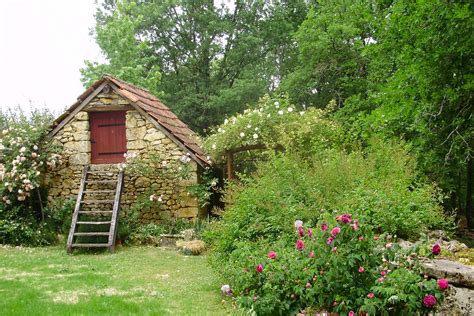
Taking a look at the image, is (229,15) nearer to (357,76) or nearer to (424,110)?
(357,76)

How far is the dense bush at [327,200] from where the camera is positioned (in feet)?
19.8

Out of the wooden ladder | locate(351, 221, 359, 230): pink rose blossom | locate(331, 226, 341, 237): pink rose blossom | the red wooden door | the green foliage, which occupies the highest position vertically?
the green foliage

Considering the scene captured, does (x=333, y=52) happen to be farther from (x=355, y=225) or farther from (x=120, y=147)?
(x=355, y=225)

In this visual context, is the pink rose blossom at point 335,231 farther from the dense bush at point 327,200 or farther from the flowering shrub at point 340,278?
the dense bush at point 327,200

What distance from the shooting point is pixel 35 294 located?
631 centimetres

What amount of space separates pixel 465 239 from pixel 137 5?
63.4ft

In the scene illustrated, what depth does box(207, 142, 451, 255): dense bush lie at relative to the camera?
604 cm

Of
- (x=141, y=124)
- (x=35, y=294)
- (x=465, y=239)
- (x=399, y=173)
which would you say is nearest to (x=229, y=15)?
(x=141, y=124)

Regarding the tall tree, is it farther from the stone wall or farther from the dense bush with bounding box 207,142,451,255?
the dense bush with bounding box 207,142,451,255

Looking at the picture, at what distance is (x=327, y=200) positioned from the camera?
6.53m

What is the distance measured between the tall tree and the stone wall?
985cm

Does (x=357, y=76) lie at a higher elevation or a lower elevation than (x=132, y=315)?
higher

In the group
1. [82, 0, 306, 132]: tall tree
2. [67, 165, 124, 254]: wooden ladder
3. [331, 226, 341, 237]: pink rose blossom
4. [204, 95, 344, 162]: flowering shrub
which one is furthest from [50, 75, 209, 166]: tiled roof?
[82, 0, 306, 132]: tall tree

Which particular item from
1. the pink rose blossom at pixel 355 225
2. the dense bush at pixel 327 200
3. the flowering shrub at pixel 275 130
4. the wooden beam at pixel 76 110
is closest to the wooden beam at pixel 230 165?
the flowering shrub at pixel 275 130
